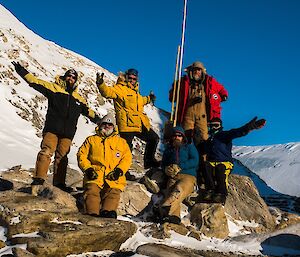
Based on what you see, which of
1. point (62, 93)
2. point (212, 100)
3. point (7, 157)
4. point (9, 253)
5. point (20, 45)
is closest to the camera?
point (9, 253)

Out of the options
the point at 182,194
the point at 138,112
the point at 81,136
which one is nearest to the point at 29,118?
the point at 81,136

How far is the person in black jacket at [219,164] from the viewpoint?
26.3 feet

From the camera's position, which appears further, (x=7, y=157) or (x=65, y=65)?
(x=65, y=65)

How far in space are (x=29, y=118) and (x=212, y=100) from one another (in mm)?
18615

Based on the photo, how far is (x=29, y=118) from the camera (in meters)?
25.2

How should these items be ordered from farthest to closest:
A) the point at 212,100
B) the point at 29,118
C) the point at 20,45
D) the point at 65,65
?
the point at 65,65 < the point at 20,45 < the point at 29,118 < the point at 212,100

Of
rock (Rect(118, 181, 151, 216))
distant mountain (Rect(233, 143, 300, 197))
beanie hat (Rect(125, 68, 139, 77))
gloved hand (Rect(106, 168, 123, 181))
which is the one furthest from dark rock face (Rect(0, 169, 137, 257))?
distant mountain (Rect(233, 143, 300, 197))

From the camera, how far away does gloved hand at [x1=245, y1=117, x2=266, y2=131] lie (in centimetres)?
764

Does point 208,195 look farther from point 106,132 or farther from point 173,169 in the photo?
point 106,132

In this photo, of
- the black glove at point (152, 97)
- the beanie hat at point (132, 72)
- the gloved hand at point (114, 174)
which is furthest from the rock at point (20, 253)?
the black glove at point (152, 97)

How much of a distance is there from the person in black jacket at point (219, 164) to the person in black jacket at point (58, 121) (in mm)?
2642

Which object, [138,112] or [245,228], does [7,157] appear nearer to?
[138,112]

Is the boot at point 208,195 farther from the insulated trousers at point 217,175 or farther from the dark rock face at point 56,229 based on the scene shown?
the dark rock face at point 56,229

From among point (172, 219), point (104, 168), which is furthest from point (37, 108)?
point (172, 219)
